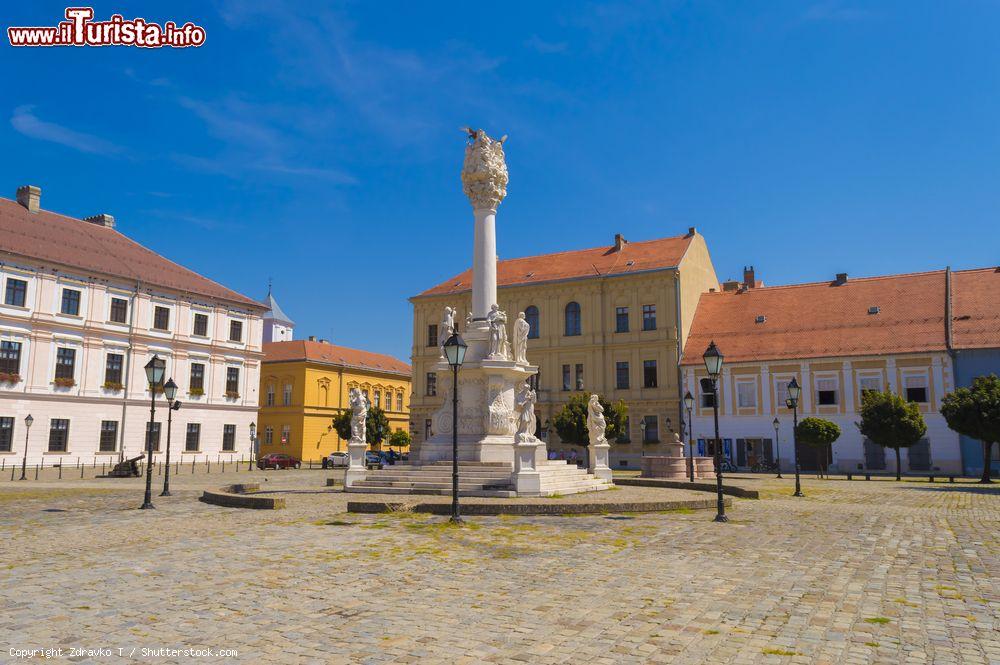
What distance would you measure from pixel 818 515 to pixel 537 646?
39.9ft

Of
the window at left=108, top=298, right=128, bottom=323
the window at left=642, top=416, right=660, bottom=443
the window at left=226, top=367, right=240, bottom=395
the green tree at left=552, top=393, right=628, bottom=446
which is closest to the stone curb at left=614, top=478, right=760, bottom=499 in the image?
the green tree at left=552, top=393, right=628, bottom=446

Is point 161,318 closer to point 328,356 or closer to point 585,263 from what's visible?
point 328,356

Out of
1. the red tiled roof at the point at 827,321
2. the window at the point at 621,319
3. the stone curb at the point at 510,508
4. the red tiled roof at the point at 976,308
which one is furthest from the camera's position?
the window at the point at 621,319

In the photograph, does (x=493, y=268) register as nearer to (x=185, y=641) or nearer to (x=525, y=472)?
(x=525, y=472)

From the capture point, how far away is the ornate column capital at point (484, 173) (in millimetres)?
23406

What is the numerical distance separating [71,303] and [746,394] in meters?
39.9

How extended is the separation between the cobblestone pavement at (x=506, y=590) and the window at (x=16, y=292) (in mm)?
30246

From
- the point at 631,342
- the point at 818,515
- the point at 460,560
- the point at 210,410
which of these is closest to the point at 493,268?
the point at 818,515

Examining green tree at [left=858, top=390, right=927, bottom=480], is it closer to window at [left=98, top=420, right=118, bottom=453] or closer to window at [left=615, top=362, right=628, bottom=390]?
window at [left=615, top=362, right=628, bottom=390]

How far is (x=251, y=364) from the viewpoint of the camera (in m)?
51.1

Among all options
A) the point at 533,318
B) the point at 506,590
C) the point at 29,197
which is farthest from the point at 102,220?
the point at 506,590

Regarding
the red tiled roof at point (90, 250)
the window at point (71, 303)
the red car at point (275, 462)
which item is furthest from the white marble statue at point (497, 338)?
the window at point (71, 303)

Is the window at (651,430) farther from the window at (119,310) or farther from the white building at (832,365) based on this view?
the window at (119,310)

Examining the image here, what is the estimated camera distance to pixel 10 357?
38469 mm
